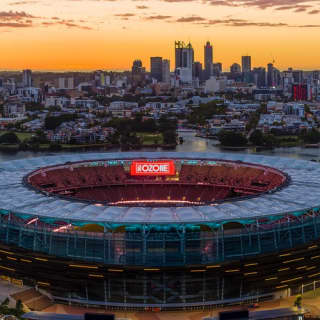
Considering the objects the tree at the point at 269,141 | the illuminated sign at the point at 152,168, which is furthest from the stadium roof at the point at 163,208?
the tree at the point at 269,141

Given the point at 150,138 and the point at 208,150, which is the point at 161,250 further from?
the point at 150,138

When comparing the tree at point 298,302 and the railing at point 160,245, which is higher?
the railing at point 160,245

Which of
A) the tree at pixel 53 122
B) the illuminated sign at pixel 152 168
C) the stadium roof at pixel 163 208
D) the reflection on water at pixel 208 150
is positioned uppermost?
the tree at pixel 53 122

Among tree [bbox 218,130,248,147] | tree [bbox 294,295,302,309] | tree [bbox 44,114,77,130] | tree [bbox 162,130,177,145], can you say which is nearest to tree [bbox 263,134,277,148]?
tree [bbox 218,130,248,147]

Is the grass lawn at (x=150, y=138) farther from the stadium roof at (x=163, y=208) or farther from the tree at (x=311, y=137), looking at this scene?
the stadium roof at (x=163, y=208)

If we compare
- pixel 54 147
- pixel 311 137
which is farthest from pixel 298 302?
pixel 311 137

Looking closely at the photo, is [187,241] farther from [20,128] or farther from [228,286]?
[20,128]

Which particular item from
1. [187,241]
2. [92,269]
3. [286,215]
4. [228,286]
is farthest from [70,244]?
[286,215]
